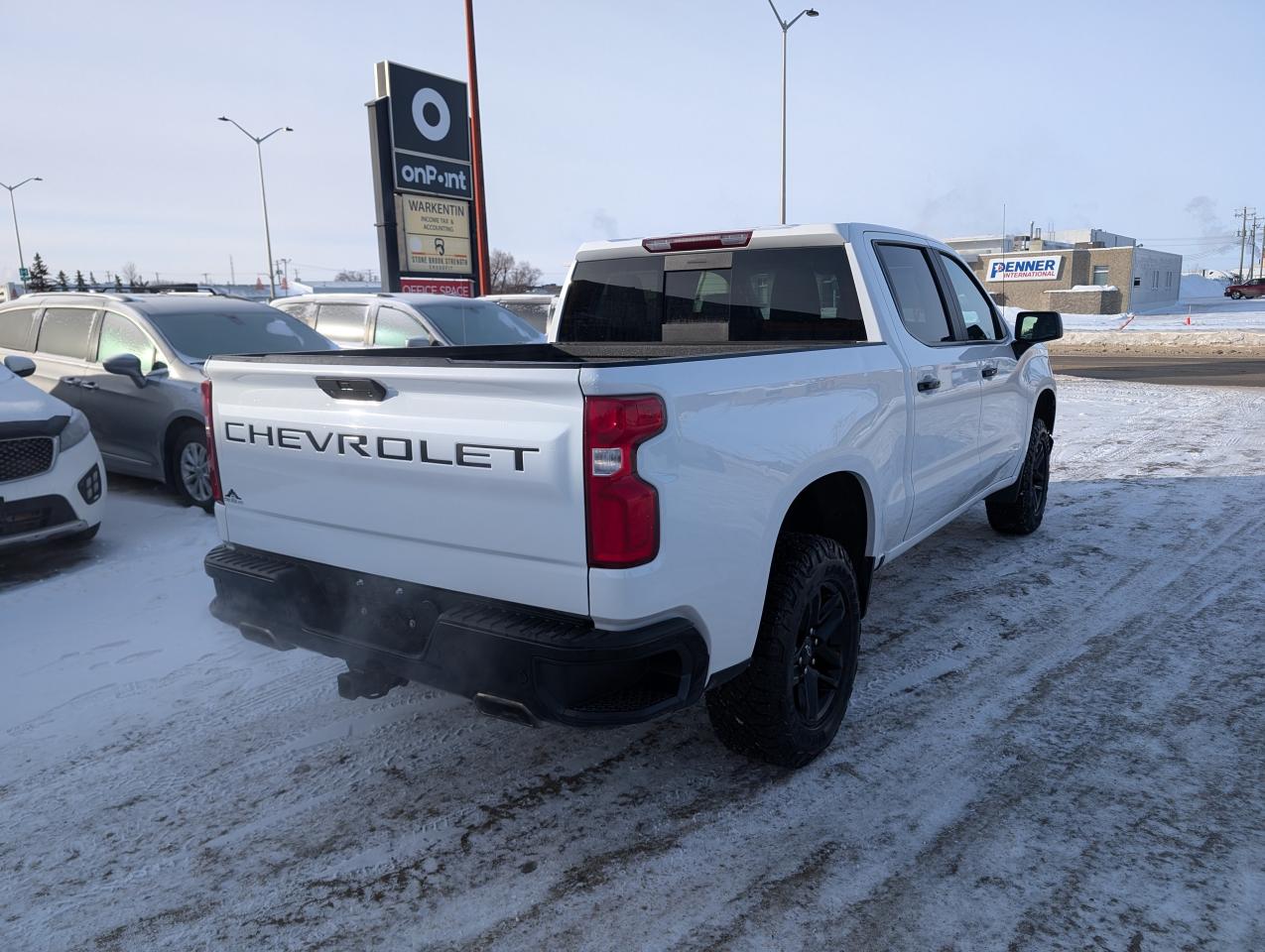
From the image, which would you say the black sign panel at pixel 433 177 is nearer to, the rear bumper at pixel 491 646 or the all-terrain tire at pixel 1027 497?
the all-terrain tire at pixel 1027 497

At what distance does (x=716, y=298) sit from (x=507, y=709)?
96.7 inches

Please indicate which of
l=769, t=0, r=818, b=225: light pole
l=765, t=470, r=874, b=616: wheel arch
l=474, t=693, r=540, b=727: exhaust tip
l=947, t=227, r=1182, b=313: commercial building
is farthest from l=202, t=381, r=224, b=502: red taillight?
l=947, t=227, r=1182, b=313: commercial building

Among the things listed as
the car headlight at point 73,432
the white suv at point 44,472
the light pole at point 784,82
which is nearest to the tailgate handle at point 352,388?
the white suv at point 44,472

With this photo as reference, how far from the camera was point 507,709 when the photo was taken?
2.67 m

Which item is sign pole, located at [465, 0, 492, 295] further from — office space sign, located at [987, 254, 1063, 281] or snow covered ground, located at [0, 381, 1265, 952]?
office space sign, located at [987, 254, 1063, 281]

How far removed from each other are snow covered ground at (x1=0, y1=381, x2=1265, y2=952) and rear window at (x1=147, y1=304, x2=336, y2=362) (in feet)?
10.1

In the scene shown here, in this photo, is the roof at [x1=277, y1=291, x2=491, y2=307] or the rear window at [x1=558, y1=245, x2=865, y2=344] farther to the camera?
the roof at [x1=277, y1=291, x2=491, y2=307]

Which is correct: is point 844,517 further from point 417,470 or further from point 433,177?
point 433,177

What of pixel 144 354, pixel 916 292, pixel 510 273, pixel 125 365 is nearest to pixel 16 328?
pixel 144 354

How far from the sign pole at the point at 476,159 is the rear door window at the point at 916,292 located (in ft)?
41.5

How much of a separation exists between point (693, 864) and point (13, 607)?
435cm

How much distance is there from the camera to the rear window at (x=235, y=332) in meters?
7.64

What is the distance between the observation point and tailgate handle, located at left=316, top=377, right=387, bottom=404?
9.46ft

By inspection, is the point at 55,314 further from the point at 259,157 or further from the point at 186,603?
the point at 259,157
